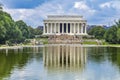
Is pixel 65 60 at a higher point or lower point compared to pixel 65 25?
lower

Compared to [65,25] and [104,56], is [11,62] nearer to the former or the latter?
[104,56]

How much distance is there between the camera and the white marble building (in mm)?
180125

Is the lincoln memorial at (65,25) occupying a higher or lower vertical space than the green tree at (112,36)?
higher

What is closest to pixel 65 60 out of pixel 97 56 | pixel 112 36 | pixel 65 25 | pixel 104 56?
pixel 97 56

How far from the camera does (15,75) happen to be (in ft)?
90.3

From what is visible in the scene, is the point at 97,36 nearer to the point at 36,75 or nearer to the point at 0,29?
the point at 0,29

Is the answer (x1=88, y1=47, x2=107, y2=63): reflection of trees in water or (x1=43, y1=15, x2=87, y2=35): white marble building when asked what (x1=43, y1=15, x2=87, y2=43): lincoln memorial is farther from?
(x1=88, y1=47, x2=107, y2=63): reflection of trees in water

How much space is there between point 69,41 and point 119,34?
972 inches

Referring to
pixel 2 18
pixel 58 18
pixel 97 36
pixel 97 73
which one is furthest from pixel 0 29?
pixel 58 18

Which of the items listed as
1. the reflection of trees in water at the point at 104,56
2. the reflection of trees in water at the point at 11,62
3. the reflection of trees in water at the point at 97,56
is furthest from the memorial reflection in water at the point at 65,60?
the reflection of trees in water at the point at 11,62

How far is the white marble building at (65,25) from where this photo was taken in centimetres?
18012

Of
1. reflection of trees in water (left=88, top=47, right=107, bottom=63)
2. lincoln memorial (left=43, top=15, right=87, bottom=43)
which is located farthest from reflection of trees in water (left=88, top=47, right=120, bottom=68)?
lincoln memorial (left=43, top=15, right=87, bottom=43)

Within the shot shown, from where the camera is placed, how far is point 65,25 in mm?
182625

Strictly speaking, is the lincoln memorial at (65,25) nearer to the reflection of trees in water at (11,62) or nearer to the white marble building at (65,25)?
the white marble building at (65,25)
